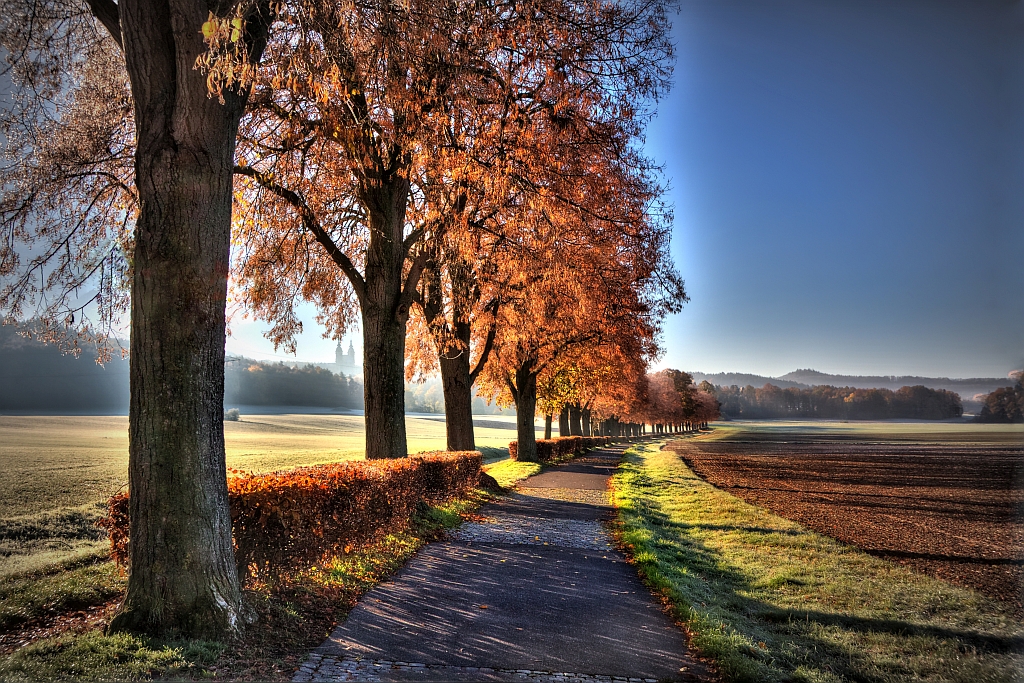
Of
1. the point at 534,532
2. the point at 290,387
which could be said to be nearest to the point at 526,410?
the point at 534,532

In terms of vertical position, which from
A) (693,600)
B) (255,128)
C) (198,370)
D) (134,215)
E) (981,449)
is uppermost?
(255,128)

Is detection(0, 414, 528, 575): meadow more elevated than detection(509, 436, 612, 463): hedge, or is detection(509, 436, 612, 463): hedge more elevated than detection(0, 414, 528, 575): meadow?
detection(0, 414, 528, 575): meadow

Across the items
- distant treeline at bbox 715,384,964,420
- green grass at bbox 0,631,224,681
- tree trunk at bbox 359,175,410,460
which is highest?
tree trunk at bbox 359,175,410,460

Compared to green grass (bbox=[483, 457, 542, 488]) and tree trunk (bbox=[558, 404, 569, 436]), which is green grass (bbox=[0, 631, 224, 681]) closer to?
green grass (bbox=[483, 457, 542, 488])

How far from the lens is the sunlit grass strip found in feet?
15.6

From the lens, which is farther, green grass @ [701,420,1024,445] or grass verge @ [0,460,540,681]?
green grass @ [701,420,1024,445]

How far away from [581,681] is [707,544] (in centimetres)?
769

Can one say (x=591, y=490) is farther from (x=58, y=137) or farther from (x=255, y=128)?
(x=58, y=137)

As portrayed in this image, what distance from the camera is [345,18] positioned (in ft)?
15.3

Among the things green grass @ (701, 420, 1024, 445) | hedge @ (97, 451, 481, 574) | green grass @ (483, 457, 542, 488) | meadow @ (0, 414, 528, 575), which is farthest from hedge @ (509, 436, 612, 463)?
hedge @ (97, 451, 481, 574)

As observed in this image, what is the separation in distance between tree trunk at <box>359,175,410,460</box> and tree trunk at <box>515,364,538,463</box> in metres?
14.8

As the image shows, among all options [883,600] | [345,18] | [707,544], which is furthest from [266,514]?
[707,544]

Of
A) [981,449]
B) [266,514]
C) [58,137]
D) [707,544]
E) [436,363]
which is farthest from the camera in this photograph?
[981,449]

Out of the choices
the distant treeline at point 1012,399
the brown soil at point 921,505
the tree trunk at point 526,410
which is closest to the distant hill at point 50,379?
the distant treeline at point 1012,399
